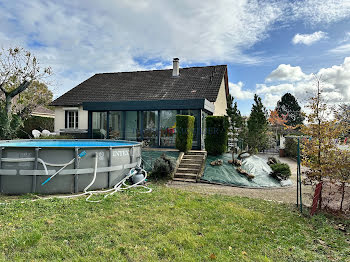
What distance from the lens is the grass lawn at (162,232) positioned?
3500 millimetres

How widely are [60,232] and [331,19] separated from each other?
10.9 meters

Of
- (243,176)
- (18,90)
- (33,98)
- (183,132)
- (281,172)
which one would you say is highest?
(33,98)

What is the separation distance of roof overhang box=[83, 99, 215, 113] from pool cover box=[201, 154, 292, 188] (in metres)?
3.31

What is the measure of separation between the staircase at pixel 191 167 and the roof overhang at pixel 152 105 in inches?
106

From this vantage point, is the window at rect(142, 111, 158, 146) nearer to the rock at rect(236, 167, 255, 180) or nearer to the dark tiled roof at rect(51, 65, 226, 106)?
the dark tiled roof at rect(51, 65, 226, 106)

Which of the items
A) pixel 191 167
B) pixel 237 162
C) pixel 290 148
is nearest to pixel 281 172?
pixel 237 162

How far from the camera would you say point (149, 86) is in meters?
21.2

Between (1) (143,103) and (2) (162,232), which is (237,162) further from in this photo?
(2) (162,232)

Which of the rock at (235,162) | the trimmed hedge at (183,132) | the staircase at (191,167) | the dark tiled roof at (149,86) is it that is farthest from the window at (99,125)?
the rock at (235,162)

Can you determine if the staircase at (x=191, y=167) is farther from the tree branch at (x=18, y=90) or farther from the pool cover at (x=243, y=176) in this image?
the tree branch at (x=18, y=90)

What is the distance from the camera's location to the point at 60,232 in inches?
160

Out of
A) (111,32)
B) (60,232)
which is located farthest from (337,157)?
(111,32)

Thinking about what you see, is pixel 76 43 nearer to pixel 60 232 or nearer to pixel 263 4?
pixel 263 4

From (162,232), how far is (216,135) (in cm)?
871
